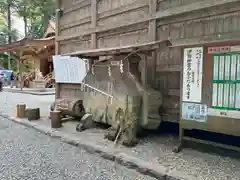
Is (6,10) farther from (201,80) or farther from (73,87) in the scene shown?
(201,80)

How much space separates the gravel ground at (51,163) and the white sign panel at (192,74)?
1702 millimetres

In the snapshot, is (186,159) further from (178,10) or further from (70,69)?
(70,69)

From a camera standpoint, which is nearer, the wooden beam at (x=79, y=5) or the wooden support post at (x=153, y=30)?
the wooden support post at (x=153, y=30)

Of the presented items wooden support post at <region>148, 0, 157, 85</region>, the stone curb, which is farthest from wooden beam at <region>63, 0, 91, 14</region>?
the stone curb

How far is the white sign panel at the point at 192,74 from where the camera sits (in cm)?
436

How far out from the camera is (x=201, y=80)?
4.35 meters

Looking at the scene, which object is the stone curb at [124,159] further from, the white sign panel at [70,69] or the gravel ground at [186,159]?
the white sign panel at [70,69]

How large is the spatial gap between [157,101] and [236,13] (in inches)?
91.5

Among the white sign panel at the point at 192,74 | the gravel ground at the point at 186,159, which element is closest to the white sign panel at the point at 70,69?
the gravel ground at the point at 186,159

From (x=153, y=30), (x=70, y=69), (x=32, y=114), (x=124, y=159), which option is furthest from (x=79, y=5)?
(x=124, y=159)

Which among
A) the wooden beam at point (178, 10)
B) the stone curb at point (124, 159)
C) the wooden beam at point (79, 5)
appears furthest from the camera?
the wooden beam at point (79, 5)

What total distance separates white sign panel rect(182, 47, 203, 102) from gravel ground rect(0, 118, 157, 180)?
1.70 m

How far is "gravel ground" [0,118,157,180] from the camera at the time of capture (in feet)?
12.5

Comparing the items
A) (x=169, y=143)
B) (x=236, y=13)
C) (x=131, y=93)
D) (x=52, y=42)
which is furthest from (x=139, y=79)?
(x=52, y=42)
